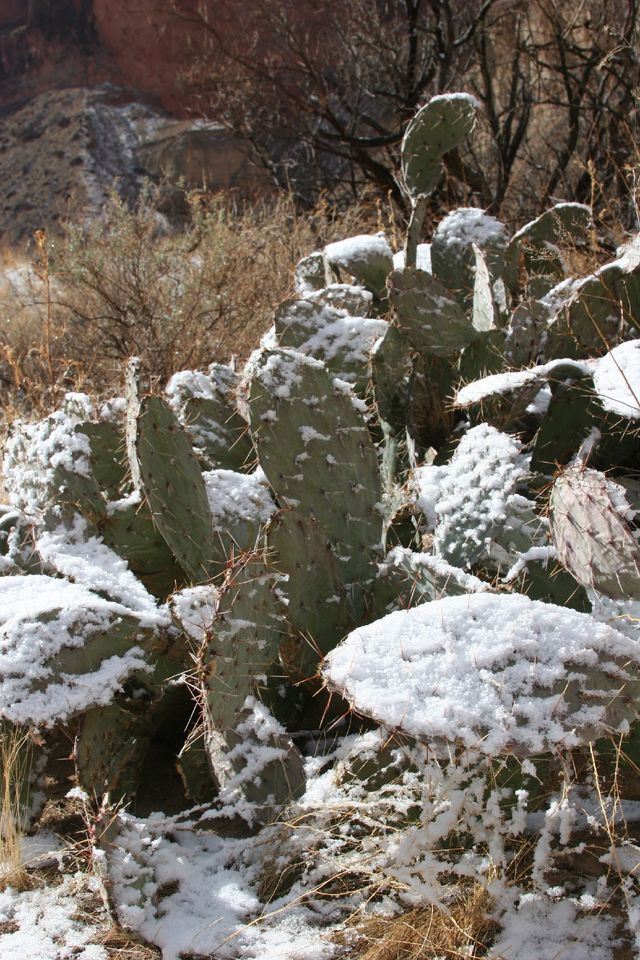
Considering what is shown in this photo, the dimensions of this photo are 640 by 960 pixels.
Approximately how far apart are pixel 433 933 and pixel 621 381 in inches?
53.1

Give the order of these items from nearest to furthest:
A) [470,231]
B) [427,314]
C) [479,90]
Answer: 1. [427,314]
2. [470,231]
3. [479,90]

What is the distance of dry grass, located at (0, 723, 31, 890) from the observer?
1626 millimetres

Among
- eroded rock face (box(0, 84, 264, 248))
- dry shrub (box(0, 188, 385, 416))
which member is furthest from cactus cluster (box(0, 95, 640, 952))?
eroded rock face (box(0, 84, 264, 248))

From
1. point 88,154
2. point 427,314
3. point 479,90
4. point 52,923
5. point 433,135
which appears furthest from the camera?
point 88,154

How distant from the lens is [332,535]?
2014mm

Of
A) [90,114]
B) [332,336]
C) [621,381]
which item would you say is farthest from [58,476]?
[90,114]

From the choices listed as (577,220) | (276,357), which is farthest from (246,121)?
(276,357)

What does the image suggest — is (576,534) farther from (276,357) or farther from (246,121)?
(246,121)

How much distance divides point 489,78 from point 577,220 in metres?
3.42

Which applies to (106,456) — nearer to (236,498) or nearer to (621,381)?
(236,498)

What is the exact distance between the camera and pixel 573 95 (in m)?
6.04

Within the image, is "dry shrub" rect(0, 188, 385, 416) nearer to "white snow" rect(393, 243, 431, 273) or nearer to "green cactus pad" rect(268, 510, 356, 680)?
"white snow" rect(393, 243, 431, 273)

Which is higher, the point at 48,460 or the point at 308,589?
the point at 48,460

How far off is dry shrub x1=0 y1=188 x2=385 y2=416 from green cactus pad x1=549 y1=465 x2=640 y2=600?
3.13 metres
